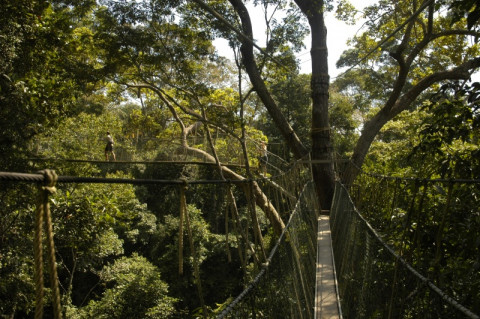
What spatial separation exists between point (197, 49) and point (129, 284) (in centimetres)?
444

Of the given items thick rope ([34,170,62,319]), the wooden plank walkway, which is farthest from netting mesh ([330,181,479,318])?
thick rope ([34,170,62,319])

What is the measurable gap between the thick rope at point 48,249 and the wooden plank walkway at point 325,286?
1387 millimetres

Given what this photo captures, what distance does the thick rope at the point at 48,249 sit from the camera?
0.45m

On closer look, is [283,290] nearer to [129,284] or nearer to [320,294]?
[320,294]

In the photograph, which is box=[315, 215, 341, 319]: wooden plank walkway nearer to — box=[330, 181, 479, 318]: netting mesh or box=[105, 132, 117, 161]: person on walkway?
box=[330, 181, 479, 318]: netting mesh

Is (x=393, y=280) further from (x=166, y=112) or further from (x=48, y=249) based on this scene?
(x=166, y=112)

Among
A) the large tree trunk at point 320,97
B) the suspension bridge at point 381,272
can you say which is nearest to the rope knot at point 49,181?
the suspension bridge at point 381,272

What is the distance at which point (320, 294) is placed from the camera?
1.87 m

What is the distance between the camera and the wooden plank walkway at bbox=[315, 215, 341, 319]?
1659 millimetres

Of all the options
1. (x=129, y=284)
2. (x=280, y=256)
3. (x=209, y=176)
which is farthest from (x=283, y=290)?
(x=209, y=176)

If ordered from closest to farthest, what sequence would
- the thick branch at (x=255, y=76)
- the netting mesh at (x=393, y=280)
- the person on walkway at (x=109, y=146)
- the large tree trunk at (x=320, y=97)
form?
1. the netting mesh at (x=393, y=280)
2. the thick branch at (x=255, y=76)
3. the large tree trunk at (x=320, y=97)
4. the person on walkway at (x=109, y=146)

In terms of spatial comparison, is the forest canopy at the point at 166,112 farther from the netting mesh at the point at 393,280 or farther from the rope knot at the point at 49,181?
the rope knot at the point at 49,181

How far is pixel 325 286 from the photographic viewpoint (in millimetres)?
1970

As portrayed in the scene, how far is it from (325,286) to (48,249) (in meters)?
1.76
